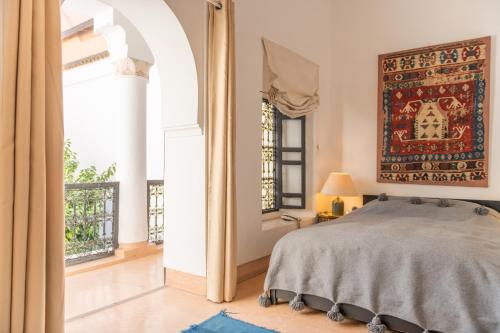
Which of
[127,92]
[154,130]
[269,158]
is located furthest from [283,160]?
[154,130]

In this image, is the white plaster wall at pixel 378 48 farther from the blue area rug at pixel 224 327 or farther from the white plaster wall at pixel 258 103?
the blue area rug at pixel 224 327

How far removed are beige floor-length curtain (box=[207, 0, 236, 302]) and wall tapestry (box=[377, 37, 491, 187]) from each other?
2445mm

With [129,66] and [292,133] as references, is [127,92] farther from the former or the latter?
[292,133]

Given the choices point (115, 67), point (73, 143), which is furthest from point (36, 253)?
point (73, 143)

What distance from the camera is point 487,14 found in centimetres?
388

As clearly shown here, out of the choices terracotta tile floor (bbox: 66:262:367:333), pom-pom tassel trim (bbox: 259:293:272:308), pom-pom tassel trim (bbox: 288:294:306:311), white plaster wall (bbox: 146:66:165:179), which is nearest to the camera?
terracotta tile floor (bbox: 66:262:367:333)

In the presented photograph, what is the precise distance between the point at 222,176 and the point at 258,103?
1082 millimetres

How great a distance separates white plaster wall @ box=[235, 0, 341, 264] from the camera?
10.9 ft

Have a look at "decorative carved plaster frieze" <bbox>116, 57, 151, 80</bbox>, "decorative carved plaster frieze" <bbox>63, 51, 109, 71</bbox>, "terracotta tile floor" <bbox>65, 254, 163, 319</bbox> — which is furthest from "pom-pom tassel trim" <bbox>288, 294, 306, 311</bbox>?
"decorative carved plaster frieze" <bbox>63, 51, 109, 71</bbox>

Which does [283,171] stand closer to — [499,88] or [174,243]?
[174,243]

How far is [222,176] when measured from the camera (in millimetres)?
2795

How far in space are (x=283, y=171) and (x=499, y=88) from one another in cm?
253

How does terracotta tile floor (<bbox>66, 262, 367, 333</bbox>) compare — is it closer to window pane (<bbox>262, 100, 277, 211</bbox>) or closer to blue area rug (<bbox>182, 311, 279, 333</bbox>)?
blue area rug (<bbox>182, 311, 279, 333</bbox>)

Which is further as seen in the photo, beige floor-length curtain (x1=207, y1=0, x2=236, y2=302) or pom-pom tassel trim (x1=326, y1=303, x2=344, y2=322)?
beige floor-length curtain (x1=207, y1=0, x2=236, y2=302)
